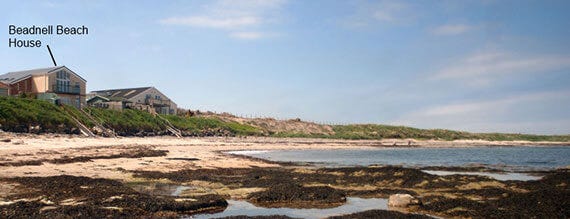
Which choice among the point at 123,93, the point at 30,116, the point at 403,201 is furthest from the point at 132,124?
the point at 403,201

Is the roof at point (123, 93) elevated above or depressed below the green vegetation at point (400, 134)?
above

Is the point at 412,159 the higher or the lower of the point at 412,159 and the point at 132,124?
the lower

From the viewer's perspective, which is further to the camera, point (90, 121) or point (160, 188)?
point (90, 121)

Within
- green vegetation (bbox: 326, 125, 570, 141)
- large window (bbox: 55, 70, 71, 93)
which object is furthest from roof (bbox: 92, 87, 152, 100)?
green vegetation (bbox: 326, 125, 570, 141)

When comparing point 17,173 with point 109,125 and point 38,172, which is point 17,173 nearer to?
point 38,172

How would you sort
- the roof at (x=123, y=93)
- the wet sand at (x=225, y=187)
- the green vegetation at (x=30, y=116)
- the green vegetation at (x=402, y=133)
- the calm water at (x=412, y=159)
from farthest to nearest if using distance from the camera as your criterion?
the green vegetation at (x=402, y=133) → the roof at (x=123, y=93) → the green vegetation at (x=30, y=116) → the calm water at (x=412, y=159) → the wet sand at (x=225, y=187)

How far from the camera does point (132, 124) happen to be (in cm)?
5631

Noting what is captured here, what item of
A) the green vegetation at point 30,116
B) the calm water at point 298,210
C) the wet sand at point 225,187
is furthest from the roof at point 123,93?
the calm water at point 298,210

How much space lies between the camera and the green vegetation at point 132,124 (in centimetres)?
4050

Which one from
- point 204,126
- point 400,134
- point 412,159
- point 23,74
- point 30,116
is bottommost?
point 412,159

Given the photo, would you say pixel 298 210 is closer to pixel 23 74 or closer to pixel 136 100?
pixel 23 74

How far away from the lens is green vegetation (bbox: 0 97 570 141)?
4050 centimetres

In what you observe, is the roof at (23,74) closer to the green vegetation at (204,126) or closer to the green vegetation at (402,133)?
the green vegetation at (204,126)

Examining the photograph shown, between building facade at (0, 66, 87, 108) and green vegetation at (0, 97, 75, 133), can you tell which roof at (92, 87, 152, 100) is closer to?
building facade at (0, 66, 87, 108)
